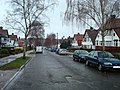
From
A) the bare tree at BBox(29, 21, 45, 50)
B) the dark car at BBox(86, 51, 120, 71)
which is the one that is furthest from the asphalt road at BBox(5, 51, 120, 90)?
the bare tree at BBox(29, 21, 45, 50)

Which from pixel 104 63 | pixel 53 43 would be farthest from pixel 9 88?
pixel 53 43

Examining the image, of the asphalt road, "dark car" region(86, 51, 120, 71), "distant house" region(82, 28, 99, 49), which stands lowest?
the asphalt road

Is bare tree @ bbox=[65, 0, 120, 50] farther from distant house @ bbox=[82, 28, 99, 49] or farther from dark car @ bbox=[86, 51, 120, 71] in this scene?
distant house @ bbox=[82, 28, 99, 49]

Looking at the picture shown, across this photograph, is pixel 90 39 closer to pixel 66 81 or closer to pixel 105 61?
pixel 105 61

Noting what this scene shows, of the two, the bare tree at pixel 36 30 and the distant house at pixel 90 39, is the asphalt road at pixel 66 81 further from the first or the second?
the distant house at pixel 90 39

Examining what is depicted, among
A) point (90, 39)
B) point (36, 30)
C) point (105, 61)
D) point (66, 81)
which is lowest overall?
point (66, 81)

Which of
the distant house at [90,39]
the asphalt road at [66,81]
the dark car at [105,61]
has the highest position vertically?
the distant house at [90,39]

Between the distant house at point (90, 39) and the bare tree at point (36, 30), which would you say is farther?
the distant house at point (90, 39)

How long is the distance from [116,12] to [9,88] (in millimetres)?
18613

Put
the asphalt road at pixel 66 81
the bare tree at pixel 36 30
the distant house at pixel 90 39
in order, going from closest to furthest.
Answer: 1. the asphalt road at pixel 66 81
2. the bare tree at pixel 36 30
3. the distant house at pixel 90 39

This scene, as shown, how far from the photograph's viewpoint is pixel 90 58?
803 inches

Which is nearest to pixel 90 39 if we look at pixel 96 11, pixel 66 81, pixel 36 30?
pixel 36 30

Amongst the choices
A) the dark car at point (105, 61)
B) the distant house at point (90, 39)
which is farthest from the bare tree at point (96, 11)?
the distant house at point (90, 39)

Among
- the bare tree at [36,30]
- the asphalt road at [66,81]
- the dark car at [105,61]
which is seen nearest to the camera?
the asphalt road at [66,81]
